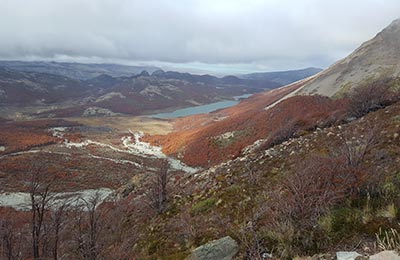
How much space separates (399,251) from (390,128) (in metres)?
14.3

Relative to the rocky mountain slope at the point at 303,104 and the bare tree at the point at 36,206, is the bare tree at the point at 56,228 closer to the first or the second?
the bare tree at the point at 36,206

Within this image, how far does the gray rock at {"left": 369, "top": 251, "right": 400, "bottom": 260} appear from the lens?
5.36 meters

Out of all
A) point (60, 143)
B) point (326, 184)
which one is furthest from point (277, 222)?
point (60, 143)

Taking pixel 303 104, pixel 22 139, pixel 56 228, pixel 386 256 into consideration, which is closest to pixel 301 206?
pixel 386 256

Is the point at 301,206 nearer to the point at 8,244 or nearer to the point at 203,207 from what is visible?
the point at 203,207

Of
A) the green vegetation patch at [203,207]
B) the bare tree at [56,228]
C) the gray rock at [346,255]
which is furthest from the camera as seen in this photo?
the green vegetation patch at [203,207]

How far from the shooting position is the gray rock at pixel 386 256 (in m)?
5.36

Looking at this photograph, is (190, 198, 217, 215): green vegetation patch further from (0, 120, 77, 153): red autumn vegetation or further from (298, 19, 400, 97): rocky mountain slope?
(0, 120, 77, 153): red autumn vegetation

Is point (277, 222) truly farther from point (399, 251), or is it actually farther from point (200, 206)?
point (200, 206)

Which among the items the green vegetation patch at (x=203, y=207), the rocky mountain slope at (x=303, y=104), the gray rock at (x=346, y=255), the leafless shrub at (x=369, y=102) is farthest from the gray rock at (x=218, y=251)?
the rocky mountain slope at (x=303, y=104)

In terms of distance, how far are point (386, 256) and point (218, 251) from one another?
15.4ft

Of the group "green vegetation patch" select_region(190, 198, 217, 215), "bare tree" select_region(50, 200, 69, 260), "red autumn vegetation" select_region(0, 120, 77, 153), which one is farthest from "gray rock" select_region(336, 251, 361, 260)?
"red autumn vegetation" select_region(0, 120, 77, 153)

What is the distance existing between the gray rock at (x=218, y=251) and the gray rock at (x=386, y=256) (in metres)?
4.04

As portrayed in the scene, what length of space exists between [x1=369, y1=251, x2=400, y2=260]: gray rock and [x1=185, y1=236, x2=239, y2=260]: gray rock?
4036 millimetres
